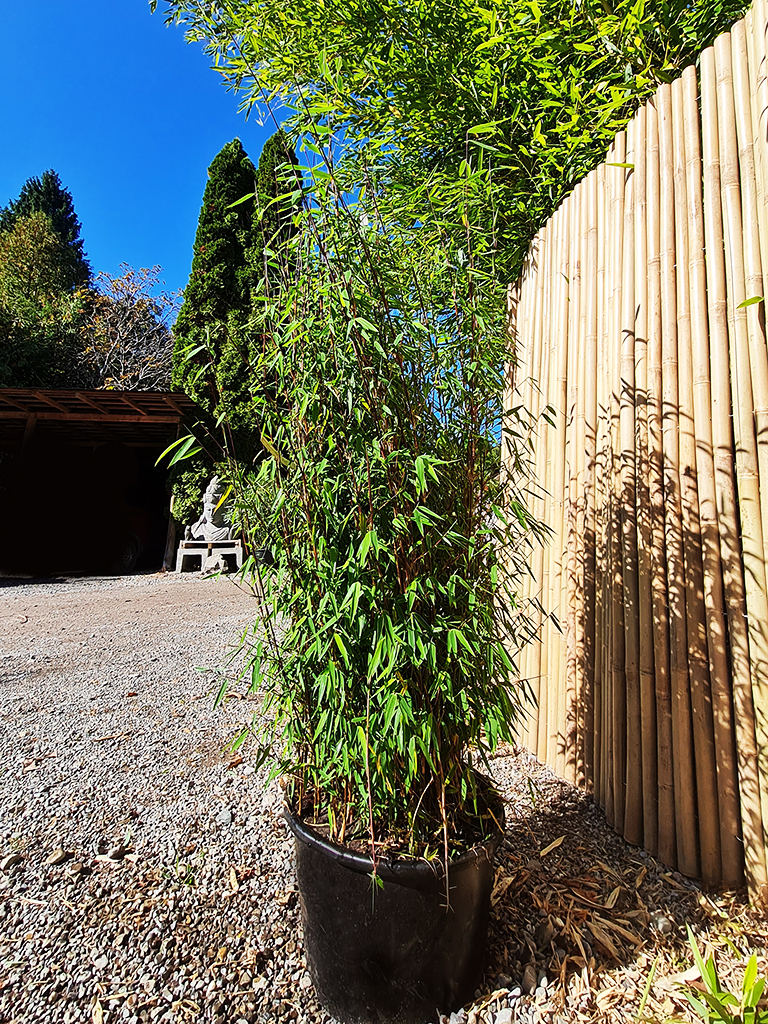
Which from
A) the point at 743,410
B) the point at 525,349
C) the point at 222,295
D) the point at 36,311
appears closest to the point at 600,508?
the point at 743,410

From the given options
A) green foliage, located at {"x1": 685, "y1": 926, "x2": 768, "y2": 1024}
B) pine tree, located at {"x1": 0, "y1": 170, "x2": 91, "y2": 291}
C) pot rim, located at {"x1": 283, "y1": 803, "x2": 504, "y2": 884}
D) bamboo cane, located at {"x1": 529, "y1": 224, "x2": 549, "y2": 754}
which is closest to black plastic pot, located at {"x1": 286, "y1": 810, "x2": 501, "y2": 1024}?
pot rim, located at {"x1": 283, "y1": 803, "x2": 504, "y2": 884}

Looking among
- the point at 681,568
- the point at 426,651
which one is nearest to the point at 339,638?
the point at 426,651

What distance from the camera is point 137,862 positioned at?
1.62m

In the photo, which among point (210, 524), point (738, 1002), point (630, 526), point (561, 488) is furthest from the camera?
point (210, 524)

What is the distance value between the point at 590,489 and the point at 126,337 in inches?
521

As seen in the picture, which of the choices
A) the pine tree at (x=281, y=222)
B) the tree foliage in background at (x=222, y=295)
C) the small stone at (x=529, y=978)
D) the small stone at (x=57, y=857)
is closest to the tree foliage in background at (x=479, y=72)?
the pine tree at (x=281, y=222)

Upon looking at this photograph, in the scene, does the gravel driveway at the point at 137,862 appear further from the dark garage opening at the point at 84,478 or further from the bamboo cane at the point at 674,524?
the dark garage opening at the point at 84,478

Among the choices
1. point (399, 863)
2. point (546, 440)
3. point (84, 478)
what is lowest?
point (399, 863)

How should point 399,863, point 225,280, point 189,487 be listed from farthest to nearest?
1. point 225,280
2. point 189,487
3. point 399,863

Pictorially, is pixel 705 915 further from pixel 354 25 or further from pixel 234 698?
pixel 354 25

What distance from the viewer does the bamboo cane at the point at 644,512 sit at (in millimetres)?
1626

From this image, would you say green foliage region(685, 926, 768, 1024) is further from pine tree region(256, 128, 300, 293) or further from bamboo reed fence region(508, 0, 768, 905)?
pine tree region(256, 128, 300, 293)

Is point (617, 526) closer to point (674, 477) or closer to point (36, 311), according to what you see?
point (674, 477)

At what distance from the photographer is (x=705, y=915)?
4.52 ft
